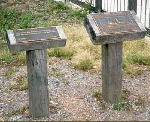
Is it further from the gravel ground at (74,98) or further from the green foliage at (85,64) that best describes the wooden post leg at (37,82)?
the green foliage at (85,64)

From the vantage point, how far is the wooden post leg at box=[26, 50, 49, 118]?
556 centimetres

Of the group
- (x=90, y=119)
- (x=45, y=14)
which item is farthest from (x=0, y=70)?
(x=45, y=14)

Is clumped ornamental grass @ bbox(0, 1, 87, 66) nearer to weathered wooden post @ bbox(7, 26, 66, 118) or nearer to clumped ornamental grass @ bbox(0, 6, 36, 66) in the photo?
clumped ornamental grass @ bbox(0, 6, 36, 66)

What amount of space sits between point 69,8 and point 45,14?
28.9 inches

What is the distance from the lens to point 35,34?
5.75 meters

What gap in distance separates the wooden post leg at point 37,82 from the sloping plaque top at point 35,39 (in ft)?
0.38

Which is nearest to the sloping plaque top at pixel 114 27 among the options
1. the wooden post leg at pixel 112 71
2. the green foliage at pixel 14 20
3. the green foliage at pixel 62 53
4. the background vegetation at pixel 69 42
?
the wooden post leg at pixel 112 71

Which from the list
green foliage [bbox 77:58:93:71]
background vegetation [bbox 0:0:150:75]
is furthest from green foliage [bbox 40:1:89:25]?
green foliage [bbox 77:58:93:71]

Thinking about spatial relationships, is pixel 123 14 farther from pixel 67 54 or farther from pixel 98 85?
pixel 67 54

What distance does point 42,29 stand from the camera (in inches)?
232

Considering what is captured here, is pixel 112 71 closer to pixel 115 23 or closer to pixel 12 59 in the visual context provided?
pixel 115 23

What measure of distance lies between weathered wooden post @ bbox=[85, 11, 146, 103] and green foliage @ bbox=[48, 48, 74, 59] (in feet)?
6.24

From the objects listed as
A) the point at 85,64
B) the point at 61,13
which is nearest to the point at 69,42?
the point at 85,64

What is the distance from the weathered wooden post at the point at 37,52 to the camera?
18.0 feet
